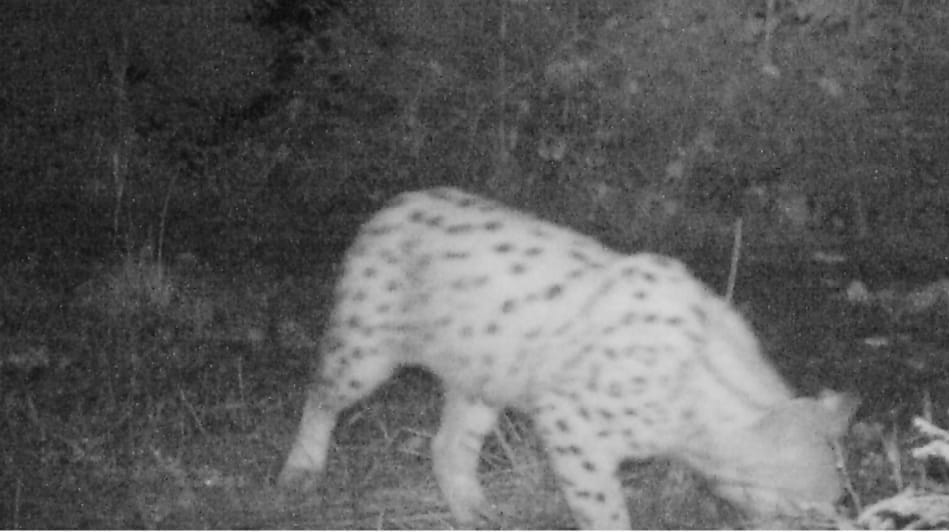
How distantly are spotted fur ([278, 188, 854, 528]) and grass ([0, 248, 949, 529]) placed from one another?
169 millimetres

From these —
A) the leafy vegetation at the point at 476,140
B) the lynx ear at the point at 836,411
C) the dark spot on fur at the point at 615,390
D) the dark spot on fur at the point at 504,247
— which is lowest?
the leafy vegetation at the point at 476,140

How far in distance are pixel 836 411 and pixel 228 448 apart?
2.32 metres

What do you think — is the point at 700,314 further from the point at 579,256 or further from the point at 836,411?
the point at 836,411

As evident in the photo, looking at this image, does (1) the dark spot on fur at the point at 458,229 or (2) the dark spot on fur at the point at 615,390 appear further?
(1) the dark spot on fur at the point at 458,229

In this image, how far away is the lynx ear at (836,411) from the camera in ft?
13.5

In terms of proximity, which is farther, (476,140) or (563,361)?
(476,140)

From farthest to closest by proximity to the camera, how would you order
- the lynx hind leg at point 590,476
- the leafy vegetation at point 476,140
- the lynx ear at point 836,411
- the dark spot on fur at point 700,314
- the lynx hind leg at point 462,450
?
the leafy vegetation at point 476,140
the lynx hind leg at point 462,450
the dark spot on fur at point 700,314
the lynx hind leg at point 590,476
the lynx ear at point 836,411

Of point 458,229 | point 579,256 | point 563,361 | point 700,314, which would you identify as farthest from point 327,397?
point 700,314

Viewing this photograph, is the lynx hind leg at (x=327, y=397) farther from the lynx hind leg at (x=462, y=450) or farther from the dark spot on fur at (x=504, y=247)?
the dark spot on fur at (x=504, y=247)

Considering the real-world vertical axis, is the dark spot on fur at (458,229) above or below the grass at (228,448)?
above

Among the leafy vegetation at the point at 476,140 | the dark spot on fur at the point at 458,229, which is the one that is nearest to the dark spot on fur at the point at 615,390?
the dark spot on fur at the point at 458,229

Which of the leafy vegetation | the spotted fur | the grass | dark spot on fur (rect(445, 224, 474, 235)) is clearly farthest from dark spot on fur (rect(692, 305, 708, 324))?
the leafy vegetation

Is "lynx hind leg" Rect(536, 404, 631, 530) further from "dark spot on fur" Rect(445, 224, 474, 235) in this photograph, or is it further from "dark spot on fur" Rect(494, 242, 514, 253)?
"dark spot on fur" Rect(445, 224, 474, 235)

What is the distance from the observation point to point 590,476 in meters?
4.31
